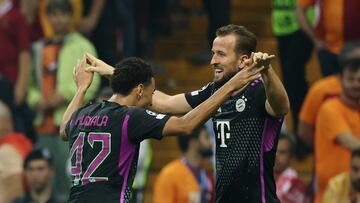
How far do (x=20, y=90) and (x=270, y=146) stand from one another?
5159 millimetres

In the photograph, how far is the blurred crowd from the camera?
43.8 feet

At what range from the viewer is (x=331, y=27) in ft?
46.6

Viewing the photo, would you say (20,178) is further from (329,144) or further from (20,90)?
(329,144)

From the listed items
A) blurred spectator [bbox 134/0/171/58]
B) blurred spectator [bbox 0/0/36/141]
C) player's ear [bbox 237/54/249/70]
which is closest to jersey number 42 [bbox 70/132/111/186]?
player's ear [bbox 237/54/249/70]

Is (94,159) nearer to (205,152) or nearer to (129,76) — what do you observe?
(129,76)

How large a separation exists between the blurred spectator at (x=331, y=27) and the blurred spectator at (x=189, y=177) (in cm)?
133

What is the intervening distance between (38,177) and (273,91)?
4.64m

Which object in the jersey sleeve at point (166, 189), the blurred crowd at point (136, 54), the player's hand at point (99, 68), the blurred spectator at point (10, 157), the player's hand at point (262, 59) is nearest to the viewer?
the player's hand at point (262, 59)

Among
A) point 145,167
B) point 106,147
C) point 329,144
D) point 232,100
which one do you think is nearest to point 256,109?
point 232,100

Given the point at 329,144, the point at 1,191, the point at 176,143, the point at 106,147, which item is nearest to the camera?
the point at 106,147

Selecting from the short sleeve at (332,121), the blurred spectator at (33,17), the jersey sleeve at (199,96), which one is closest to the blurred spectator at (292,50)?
the short sleeve at (332,121)

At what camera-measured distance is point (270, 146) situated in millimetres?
10305

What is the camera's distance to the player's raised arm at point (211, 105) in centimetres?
973

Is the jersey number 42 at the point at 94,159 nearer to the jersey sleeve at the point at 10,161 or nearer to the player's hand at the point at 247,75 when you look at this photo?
the player's hand at the point at 247,75
